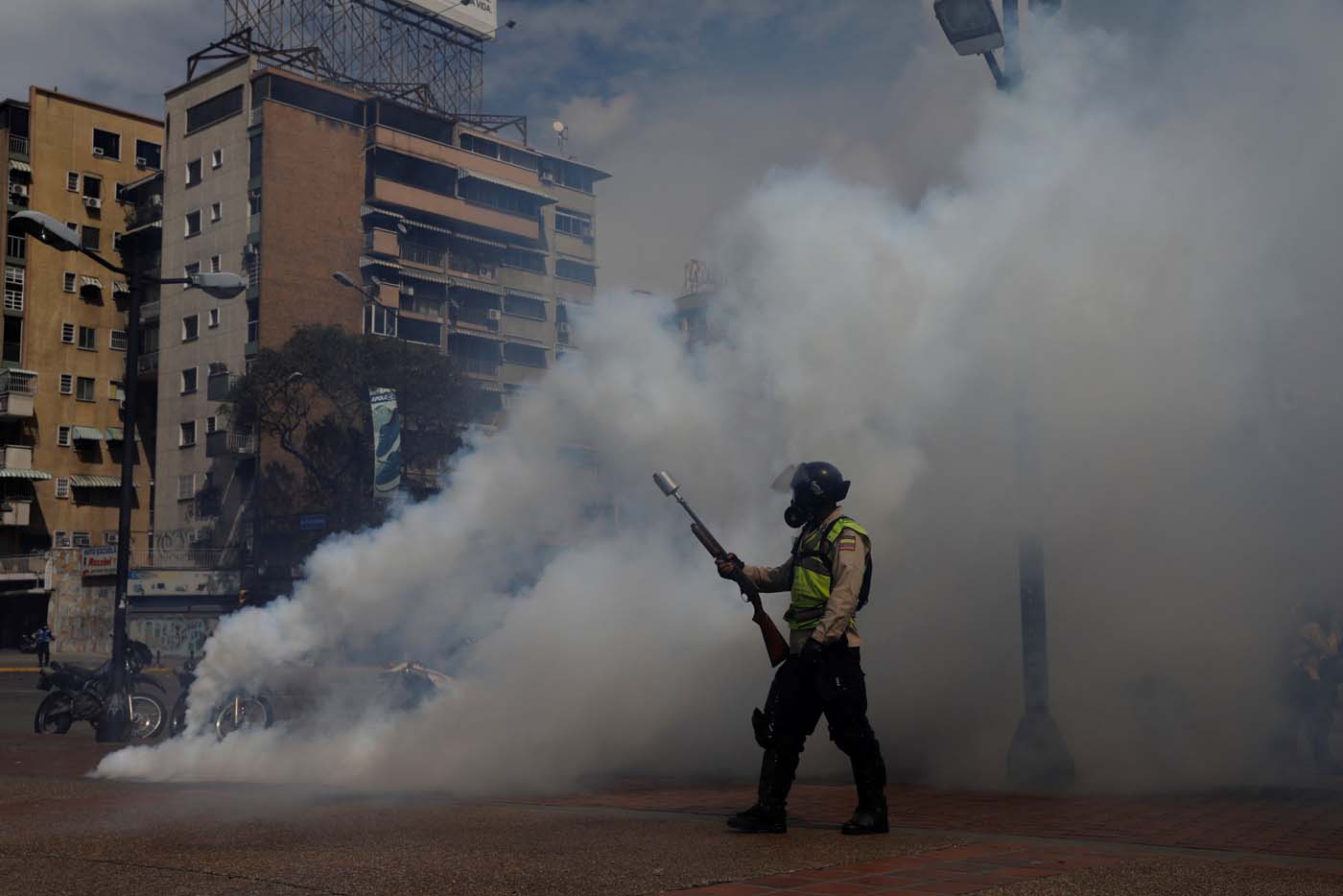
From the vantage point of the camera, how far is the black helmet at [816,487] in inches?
277

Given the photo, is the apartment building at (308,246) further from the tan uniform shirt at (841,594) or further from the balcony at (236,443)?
the tan uniform shirt at (841,594)

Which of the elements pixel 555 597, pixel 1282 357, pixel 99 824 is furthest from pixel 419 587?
pixel 1282 357

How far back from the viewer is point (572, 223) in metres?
61.6

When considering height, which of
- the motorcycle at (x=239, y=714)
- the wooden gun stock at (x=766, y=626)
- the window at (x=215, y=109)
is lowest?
the motorcycle at (x=239, y=714)

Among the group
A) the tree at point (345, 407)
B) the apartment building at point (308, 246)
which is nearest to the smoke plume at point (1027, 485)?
the tree at point (345, 407)

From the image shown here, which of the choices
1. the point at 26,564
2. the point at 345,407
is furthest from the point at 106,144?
the point at 345,407

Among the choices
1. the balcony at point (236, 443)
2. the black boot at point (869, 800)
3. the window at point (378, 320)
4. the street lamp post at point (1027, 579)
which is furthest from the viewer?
the window at point (378, 320)

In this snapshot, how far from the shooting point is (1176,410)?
1003 centimetres

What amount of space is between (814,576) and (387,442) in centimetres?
3379

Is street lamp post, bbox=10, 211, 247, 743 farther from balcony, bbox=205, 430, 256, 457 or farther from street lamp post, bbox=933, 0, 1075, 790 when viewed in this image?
balcony, bbox=205, 430, 256, 457

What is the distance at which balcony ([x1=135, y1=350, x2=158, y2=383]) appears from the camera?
193 feet

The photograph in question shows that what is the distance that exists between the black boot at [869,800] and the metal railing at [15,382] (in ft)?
189

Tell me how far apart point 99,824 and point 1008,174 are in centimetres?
801

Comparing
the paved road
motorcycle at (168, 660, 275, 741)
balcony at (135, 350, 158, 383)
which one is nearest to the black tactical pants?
the paved road
